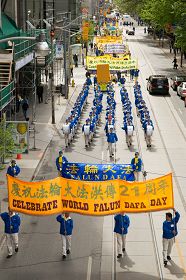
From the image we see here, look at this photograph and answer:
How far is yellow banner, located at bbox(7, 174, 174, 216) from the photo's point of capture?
48.6 ft

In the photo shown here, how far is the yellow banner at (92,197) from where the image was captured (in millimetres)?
14820

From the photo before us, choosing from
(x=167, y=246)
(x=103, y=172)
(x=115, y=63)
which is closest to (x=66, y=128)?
(x=103, y=172)

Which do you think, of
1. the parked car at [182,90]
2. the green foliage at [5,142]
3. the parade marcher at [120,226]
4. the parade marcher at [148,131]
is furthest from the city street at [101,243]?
the parked car at [182,90]

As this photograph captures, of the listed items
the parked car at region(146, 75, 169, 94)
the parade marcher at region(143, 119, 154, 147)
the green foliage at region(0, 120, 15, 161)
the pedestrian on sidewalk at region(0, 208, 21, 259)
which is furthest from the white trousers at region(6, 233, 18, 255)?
the parked car at region(146, 75, 169, 94)

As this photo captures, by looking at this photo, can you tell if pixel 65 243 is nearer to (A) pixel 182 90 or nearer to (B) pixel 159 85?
(A) pixel 182 90

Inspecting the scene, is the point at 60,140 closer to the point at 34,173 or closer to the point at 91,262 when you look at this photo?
the point at 34,173

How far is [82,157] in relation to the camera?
27875 millimetres

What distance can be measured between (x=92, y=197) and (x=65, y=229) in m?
1.54

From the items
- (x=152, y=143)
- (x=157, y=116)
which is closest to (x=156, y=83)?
(x=157, y=116)

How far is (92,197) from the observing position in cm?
1484

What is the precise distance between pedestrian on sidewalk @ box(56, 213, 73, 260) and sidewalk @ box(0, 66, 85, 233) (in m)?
2.63

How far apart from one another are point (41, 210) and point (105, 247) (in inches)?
122

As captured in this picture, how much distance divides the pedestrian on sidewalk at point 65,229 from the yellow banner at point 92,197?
74 centimetres

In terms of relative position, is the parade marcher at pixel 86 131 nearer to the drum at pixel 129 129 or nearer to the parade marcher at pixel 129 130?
the parade marcher at pixel 129 130
